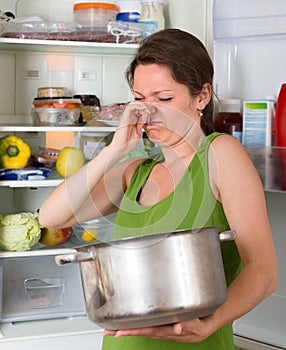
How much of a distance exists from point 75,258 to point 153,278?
10 centimetres

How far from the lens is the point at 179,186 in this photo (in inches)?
42.9

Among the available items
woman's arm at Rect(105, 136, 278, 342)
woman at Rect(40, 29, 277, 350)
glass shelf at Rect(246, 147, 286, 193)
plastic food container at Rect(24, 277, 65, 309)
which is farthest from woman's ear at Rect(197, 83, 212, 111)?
plastic food container at Rect(24, 277, 65, 309)

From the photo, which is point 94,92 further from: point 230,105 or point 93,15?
point 230,105

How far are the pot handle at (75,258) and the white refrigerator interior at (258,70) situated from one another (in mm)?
913

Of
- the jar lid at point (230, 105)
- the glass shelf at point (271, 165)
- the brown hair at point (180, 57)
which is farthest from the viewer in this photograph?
the jar lid at point (230, 105)

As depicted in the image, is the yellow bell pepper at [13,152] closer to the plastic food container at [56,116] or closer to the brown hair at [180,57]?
the plastic food container at [56,116]

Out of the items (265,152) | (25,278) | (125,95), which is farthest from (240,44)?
(25,278)

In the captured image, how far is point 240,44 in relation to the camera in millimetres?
1851

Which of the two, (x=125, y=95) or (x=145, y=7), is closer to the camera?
(x=145, y=7)

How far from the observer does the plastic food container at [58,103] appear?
2217 millimetres

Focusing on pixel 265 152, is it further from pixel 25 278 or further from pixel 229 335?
pixel 25 278

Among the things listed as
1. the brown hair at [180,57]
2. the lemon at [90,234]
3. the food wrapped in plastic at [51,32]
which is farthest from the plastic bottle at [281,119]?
the food wrapped in plastic at [51,32]

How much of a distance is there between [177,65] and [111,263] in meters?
0.35

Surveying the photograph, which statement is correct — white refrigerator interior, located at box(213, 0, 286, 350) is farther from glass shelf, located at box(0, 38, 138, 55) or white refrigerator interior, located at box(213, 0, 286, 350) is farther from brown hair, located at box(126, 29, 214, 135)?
brown hair, located at box(126, 29, 214, 135)
